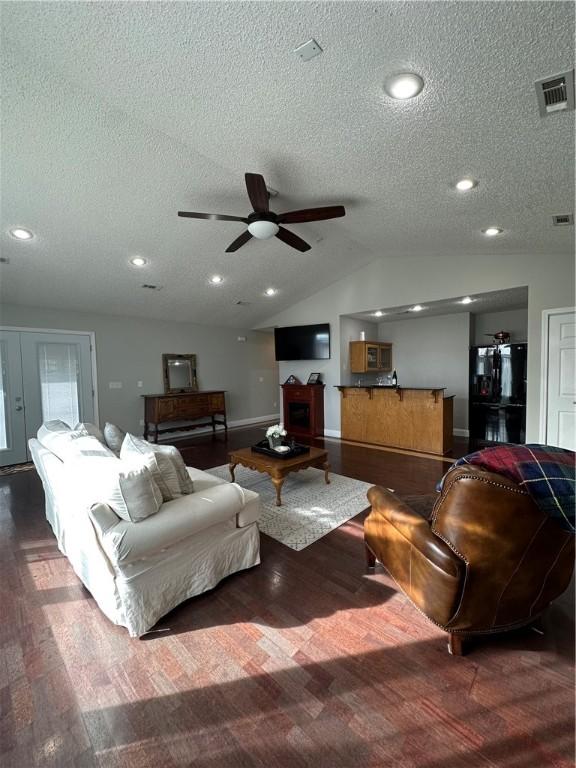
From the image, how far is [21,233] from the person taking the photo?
3600 millimetres

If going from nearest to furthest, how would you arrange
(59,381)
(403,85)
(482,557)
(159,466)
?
(482,557) → (403,85) → (159,466) → (59,381)

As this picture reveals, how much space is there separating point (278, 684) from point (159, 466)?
1.30 m

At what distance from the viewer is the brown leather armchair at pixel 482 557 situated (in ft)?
4.40

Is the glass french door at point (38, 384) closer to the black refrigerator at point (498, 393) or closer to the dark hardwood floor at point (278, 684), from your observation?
the dark hardwood floor at point (278, 684)

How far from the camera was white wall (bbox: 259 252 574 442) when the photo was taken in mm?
3986

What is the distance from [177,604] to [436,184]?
11.8 feet

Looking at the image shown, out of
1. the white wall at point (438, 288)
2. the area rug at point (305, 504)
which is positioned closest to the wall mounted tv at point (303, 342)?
the white wall at point (438, 288)

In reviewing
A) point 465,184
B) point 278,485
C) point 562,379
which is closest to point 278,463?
point 278,485

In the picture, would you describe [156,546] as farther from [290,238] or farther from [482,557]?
[290,238]

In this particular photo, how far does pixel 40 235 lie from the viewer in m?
3.68

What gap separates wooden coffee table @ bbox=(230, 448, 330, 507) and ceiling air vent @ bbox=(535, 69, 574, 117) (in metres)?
3.13

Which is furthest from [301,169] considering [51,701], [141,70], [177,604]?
[51,701]

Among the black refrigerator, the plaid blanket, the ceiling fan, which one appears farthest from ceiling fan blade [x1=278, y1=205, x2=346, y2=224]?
the black refrigerator

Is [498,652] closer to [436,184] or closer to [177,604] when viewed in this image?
[177,604]
